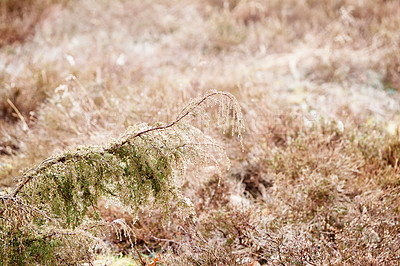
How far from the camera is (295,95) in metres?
4.61

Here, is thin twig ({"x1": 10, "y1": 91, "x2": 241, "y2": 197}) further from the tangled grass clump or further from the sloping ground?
the sloping ground

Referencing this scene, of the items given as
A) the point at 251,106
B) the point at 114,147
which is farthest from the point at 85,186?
the point at 251,106

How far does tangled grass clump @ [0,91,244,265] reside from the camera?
151 cm

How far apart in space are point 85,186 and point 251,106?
94.9 inches

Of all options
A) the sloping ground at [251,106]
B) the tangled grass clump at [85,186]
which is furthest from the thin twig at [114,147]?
the sloping ground at [251,106]

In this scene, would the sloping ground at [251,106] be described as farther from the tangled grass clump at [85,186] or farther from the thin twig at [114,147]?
the thin twig at [114,147]

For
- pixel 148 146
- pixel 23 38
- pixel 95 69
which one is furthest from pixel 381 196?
pixel 23 38

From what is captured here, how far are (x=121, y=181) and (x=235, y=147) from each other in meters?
1.85

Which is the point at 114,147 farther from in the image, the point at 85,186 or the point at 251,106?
the point at 251,106

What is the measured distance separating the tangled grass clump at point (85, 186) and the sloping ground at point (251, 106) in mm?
492

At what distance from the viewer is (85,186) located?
62.1 inches

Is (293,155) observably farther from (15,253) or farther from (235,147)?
(15,253)

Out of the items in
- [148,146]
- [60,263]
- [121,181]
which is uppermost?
[148,146]

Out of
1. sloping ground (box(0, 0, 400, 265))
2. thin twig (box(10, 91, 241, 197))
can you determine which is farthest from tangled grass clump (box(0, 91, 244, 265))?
sloping ground (box(0, 0, 400, 265))
